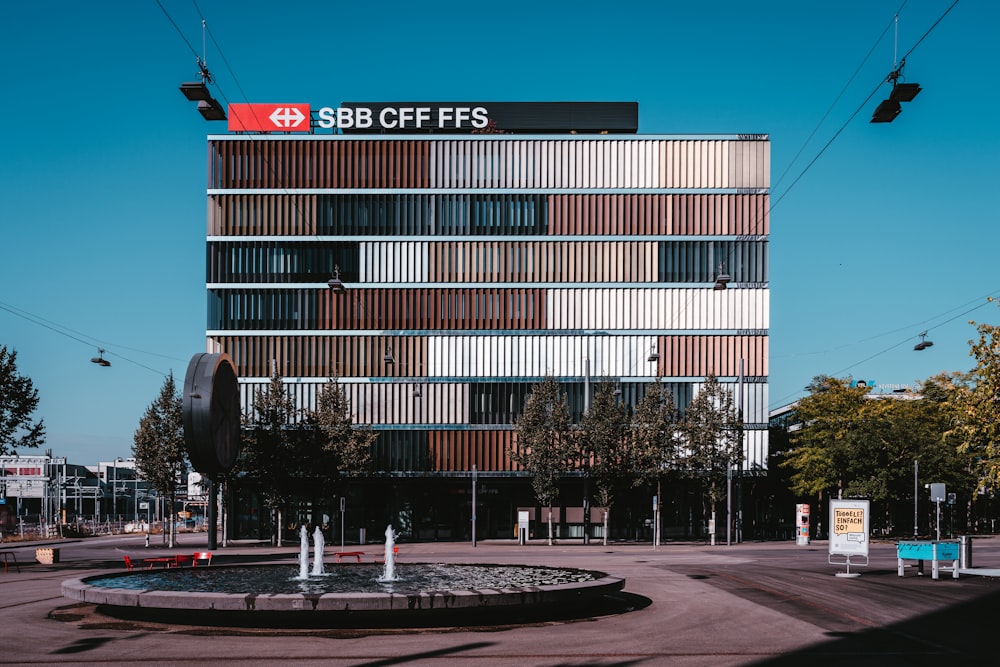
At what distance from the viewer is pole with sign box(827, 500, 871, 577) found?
34156 millimetres

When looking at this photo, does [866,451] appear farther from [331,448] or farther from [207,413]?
[207,413]

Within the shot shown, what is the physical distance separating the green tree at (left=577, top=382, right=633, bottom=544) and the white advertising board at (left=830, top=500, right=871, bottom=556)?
107 feet

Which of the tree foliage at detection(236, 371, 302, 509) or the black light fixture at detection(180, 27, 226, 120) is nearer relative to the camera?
Answer: the black light fixture at detection(180, 27, 226, 120)

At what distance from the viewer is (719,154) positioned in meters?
78.4

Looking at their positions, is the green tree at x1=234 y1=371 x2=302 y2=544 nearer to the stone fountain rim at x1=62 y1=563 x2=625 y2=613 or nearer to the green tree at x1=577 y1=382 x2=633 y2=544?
the green tree at x1=577 y1=382 x2=633 y2=544

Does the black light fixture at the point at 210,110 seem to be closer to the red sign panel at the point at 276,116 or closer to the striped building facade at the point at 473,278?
the striped building facade at the point at 473,278

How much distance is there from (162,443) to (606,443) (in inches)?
1061

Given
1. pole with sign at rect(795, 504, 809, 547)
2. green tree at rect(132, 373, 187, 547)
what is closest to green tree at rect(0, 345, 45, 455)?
green tree at rect(132, 373, 187, 547)

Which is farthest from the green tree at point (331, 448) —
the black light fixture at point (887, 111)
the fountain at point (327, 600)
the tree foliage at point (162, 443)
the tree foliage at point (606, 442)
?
the black light fixture at point (887, 111)

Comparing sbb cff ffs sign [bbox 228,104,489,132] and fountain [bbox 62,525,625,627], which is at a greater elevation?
sbb cff ffs sign [bbox 228,104,489,132]

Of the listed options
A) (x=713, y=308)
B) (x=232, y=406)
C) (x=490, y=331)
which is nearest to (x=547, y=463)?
(x=490, y=331)

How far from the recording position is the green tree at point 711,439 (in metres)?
66.8

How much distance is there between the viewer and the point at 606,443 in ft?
222

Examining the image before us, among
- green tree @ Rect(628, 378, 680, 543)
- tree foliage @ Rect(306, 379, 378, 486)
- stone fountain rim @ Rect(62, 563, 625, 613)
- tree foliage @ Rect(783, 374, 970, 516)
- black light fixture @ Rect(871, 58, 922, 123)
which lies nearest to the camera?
stone fountain rim @ Rect(62, 563, 625, 613)
